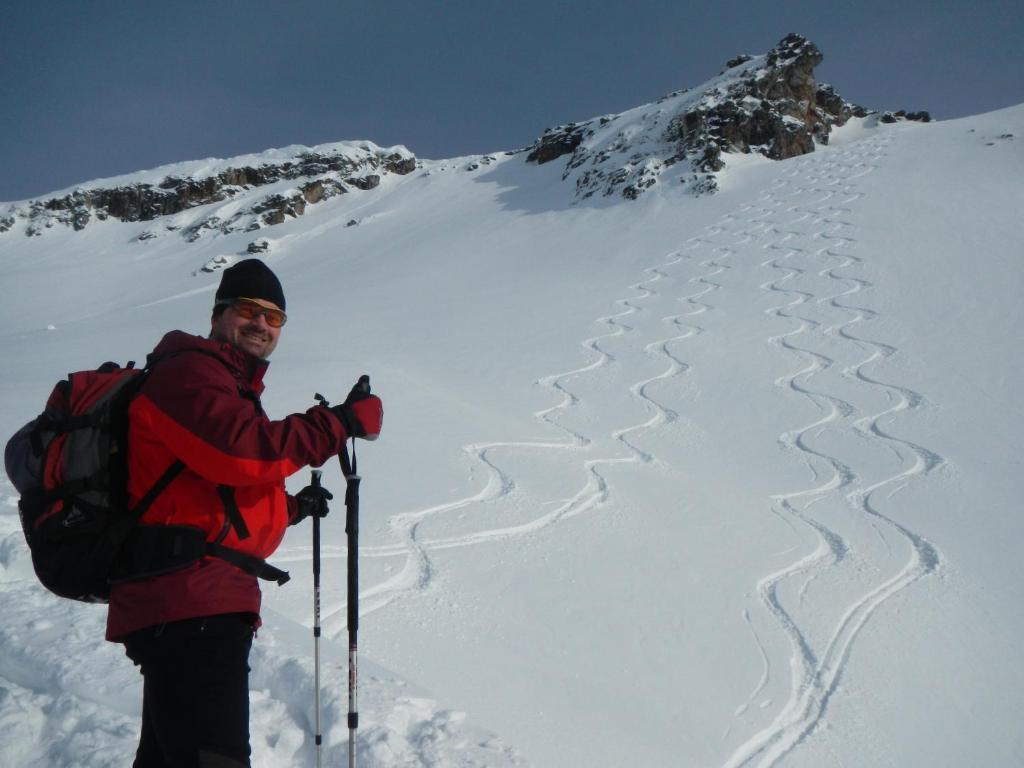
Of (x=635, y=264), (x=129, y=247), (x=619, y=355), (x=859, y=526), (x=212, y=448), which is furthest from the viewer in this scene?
(x=129, y=247)

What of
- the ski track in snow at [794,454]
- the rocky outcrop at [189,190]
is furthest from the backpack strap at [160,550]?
the rocky outcrop at [189,190]

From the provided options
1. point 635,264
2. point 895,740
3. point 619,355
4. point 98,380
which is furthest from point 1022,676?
point 635,264

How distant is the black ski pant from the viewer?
145 cm

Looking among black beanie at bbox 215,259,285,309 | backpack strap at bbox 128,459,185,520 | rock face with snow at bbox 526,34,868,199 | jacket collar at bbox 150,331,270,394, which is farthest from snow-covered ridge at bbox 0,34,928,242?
backpack strap at bbox 128,459,185,520

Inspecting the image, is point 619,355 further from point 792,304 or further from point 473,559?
point 473,559

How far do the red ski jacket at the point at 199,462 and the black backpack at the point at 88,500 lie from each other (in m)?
0.03

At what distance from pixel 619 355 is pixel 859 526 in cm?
472

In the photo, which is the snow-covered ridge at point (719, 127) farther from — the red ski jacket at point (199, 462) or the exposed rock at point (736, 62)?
the red ski jacket at point (199, 462)

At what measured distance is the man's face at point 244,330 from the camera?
179cm

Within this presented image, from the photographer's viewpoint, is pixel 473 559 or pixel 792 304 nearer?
pixel 473 559

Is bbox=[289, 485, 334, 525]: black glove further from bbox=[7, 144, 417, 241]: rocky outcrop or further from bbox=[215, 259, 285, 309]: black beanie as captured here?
bbox=[7, 144, 417, 241]: rocky outcrop

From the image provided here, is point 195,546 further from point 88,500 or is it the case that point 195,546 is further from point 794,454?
point 794,454

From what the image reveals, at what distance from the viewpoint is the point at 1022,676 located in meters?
3.34

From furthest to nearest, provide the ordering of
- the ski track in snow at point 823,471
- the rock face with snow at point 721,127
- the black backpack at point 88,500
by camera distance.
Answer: the rock face with snow at point 721,127 → the ski track in snow at point 823,471 → the black backpack at point 88,500
